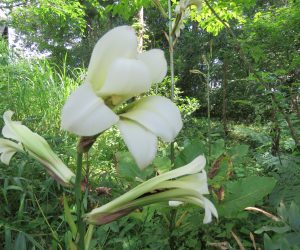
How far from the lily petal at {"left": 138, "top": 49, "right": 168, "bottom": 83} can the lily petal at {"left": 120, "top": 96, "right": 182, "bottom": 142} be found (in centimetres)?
5

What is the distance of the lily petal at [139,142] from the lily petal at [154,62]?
0.39 ft

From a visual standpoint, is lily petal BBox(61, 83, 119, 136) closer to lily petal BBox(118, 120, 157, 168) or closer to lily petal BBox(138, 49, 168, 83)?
lily petal BBox(118, 120, 157, 168)

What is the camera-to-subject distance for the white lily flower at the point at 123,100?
1.66 feet

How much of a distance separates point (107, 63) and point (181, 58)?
42.5ft

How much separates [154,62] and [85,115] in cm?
18

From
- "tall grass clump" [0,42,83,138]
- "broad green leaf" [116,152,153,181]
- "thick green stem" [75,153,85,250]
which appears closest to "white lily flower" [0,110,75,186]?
"thick green stem" [75,153,85,250]

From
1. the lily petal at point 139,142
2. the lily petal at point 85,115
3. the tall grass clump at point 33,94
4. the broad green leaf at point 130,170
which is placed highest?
the lily petal at point 85,115

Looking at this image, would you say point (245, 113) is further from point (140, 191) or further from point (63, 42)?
point (140, 191)

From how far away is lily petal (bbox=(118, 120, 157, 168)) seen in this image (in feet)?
1.68

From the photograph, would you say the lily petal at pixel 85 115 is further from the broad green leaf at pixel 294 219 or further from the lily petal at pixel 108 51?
the broad green leaf at pixel 294 219

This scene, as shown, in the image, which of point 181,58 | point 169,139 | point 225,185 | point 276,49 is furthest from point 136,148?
point 181,58

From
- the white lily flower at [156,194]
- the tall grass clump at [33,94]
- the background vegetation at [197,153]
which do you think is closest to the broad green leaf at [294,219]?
the background vegetation at [197,153]

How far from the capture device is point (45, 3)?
6.86m

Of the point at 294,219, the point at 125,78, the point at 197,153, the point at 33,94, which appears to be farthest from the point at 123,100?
the point at 33,94
